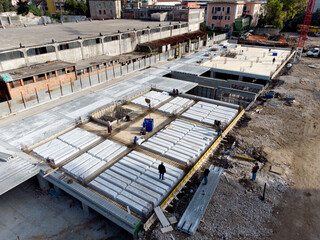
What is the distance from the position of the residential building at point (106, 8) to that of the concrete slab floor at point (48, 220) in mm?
80529

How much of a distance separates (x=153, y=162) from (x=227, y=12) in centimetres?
7327

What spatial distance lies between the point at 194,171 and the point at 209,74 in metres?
27.7

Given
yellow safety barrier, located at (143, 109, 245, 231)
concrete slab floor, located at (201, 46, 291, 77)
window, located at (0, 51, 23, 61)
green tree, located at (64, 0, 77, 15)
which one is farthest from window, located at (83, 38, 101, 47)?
green tree, located at (64, 0, 77, 15)

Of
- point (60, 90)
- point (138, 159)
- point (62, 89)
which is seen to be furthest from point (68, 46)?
point (138, 159)

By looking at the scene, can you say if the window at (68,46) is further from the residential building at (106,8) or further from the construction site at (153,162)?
the residential building at (106,8)

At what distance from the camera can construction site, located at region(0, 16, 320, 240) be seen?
13.6m

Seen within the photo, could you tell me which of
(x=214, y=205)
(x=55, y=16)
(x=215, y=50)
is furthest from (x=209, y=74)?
(x=55, y=16)

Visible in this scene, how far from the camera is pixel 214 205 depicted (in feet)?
46.4

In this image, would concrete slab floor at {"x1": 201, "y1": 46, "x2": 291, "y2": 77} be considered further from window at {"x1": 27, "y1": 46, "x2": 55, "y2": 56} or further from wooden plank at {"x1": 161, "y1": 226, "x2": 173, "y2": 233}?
wooden plank at {"x1": 161, "y1": 226, "x2": 173, "y2": 233}

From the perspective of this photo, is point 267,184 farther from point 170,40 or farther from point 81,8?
point 81,8

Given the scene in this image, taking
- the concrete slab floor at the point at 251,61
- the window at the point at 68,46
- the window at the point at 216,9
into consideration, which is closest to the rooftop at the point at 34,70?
the window at the point at 68,46

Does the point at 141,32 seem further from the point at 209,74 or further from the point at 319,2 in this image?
the point at 319,2

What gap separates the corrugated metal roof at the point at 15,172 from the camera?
15344 mm

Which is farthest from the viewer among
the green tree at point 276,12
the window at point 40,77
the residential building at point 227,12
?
the green tree at point 276,12
